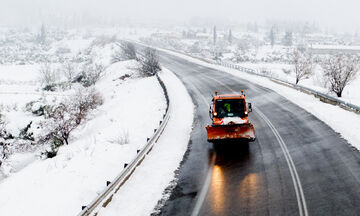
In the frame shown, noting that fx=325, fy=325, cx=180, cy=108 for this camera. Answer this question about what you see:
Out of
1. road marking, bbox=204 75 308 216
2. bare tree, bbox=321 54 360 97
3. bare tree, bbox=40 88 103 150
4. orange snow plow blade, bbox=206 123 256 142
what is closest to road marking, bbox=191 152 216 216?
orange snow plow blade, bbox=206 123 256 142

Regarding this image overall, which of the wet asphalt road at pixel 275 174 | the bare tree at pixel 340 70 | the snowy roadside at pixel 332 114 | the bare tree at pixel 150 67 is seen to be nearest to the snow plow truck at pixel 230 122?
the wet asphalt road at pixel 275 174

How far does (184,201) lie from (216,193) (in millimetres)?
1118

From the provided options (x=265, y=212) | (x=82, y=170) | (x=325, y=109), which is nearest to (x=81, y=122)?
(x=82, y=170)

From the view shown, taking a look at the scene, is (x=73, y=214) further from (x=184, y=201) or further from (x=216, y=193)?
(x=216, y=193)

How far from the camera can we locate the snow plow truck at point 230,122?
47.1ft

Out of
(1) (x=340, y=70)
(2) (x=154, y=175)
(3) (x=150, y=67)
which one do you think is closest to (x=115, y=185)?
(2) (x=154, y=175)

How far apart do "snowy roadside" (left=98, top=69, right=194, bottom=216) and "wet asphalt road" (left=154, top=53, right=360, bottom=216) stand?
478 millimetres

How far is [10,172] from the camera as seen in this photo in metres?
21.9

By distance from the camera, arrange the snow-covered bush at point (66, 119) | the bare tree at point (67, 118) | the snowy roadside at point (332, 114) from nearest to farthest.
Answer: the snowy roadside at point (332, 114) → the snow-covered bush at point (66, 119) → the bare tree at point (67, 118)

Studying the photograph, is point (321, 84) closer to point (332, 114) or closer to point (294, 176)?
point (332, 114)

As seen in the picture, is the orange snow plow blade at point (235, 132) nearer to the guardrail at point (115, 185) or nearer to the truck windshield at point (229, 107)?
the truck windshield at point (229, 107)

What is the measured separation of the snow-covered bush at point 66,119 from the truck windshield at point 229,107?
10.7 meters

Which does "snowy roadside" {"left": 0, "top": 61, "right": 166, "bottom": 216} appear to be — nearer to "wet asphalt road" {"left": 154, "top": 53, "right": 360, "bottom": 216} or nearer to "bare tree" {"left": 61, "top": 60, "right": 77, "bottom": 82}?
"wet asphalt road" {"left": 154, "top": 53, "right": 360, "bottom": 216}

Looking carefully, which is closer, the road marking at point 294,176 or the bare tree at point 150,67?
the road marking at point 294,176
